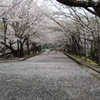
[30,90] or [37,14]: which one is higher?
[37,14]

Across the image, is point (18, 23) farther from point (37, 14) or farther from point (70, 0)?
point (70, 0)

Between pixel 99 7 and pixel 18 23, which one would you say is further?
pixel 18 23

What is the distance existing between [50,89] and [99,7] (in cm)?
316

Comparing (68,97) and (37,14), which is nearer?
(68,97)

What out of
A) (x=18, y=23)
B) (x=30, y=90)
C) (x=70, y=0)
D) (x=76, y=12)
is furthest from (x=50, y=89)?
(x=18, y=23)

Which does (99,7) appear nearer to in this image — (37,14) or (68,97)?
(68,97)

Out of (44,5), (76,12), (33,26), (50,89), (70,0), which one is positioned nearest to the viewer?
(70,0)

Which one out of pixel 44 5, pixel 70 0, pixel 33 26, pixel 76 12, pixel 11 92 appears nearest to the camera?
pixel 70 0

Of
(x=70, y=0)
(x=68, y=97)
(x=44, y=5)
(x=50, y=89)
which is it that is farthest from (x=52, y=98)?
(x=44, y=5)

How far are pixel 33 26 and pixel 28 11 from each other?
2.56 metres

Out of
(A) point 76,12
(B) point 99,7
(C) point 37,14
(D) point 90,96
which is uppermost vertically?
(C) point 37,14

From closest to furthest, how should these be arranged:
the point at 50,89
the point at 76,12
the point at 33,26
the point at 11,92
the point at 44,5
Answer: the point at 11,92
the point at 50,89
the point at 76,12
the point at 44,5
the point at 33,26

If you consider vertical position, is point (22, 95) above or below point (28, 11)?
below

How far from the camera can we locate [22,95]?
4.47 metres
